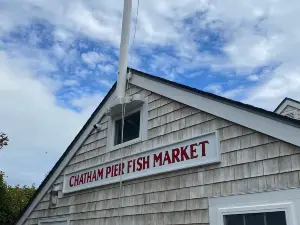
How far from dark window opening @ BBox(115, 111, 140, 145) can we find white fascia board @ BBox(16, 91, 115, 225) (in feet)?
2.33

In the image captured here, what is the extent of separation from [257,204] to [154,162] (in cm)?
213

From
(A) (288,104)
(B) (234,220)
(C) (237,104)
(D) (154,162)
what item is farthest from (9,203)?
(C) (237,104)

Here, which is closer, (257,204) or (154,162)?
(257,204)

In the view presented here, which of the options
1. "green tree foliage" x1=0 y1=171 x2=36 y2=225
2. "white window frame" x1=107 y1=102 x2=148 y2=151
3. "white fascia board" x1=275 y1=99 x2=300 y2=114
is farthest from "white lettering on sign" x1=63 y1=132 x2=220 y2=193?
"green tree foliage" x1=0 y1=171 x2=36 y2=225

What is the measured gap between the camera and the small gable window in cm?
696

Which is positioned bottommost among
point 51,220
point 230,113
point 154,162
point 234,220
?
point 234,220

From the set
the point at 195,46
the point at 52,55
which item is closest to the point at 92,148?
the point at 195,46

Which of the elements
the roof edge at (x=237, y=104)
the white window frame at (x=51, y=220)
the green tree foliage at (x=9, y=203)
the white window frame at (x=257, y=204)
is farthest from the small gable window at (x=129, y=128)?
the green tree foliage at (x=9, y=203)

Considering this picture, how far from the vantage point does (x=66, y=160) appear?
862cm

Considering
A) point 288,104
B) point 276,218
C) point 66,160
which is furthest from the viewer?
point 288,104

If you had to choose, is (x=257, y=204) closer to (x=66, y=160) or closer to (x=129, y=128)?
(x=129, y=128)

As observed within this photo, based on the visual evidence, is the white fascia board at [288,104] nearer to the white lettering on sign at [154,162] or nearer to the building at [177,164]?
the building at [177,164]

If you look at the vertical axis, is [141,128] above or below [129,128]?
below

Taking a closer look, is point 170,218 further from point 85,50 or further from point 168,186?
point 85,50
